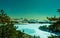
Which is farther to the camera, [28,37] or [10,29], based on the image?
[28,37]

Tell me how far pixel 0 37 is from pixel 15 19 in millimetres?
1028

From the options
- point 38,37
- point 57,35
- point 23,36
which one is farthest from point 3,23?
point 57,35

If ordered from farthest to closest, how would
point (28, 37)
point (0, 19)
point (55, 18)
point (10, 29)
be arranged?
1. point (28, 37)
2. point (10, 29)
3. point (0, 19)
4. point (55, 18)

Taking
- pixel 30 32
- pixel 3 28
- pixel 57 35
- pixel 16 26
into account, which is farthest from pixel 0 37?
pixel 57 35

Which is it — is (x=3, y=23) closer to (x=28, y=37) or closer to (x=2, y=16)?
(x=2, y=16)

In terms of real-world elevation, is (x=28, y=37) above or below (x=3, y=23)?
below

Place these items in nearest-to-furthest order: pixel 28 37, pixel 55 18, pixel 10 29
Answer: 1. pixel 55 18
2. pixel 10 29
3. pixel 28 37

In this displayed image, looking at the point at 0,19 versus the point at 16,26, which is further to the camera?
the point at 16,26

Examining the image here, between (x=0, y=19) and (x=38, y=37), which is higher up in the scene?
(x=0, y=19)

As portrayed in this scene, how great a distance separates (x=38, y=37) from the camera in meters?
8.79

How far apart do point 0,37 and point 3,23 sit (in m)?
0.55

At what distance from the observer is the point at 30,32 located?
894 cm

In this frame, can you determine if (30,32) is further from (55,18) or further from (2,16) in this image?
(55,18)

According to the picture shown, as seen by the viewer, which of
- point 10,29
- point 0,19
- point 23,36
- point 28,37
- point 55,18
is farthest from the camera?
point 28,37
